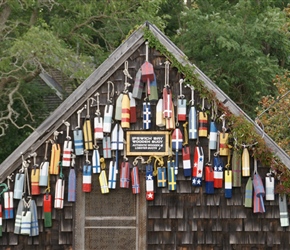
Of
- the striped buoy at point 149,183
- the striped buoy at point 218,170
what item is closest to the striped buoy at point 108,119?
the striped buoy at point 149,183

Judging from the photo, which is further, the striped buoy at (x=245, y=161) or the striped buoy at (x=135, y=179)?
the striped buoy at (x=135, y=179)

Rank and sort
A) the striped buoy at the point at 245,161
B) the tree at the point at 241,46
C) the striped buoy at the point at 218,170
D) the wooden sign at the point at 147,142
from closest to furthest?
the striped buoy at the point at 245,161 → the striped buoy at the point at 218,170 → the wooden sign at the point at 147,142 → the tree at the point at 241,46

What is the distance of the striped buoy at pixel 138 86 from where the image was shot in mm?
10914

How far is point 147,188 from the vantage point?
1095cm

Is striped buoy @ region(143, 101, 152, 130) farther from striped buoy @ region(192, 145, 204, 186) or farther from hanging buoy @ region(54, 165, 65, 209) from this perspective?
hanging buoy @ region(54, 165, 65, 209)

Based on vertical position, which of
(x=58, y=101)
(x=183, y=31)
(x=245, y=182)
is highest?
(x=183, y=31)

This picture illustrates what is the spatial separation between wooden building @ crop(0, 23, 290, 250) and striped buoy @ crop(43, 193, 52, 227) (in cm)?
4

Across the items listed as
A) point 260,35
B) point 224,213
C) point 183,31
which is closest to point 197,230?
point 224,213

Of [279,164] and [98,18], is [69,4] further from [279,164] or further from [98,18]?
[279,164]

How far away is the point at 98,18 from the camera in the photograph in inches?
714

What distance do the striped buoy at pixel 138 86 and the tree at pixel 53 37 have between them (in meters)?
4.78

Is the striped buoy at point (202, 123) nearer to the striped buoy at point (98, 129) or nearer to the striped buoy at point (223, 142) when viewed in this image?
the striped buoy at point (223, 142)

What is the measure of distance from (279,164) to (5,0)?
8575mm

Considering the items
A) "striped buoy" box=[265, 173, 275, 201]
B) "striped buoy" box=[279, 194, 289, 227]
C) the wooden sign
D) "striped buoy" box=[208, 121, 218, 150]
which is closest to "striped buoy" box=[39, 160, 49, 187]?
the wooden sign
